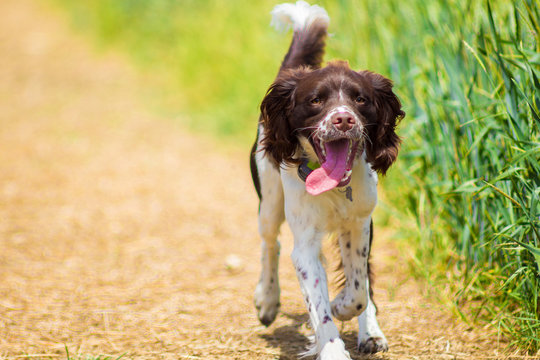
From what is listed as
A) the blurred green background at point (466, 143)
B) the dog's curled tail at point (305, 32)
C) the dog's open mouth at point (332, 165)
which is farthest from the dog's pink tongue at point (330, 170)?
the dog's curled tail at point (305, 32)

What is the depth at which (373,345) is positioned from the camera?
2859mm

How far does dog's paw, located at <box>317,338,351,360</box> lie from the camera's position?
247 centimetres

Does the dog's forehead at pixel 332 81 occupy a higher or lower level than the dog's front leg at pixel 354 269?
higher

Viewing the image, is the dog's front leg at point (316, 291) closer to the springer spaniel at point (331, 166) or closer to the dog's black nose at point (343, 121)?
the springer spaniel at point (331, 166)

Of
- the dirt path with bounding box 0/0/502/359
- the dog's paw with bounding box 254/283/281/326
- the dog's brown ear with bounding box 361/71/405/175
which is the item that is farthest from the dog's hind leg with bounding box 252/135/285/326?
the dog's brown ear with bounding box 361/71/405/175

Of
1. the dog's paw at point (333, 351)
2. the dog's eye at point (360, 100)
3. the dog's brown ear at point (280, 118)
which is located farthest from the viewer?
the dog's brown ear at point (280, 118)

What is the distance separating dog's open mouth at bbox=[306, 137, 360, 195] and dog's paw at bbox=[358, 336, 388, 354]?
0.79 meters

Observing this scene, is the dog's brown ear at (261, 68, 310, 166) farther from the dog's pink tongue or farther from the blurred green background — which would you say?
the blurred green background

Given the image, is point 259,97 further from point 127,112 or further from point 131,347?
point 131,347

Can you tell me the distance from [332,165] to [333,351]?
2.34ft

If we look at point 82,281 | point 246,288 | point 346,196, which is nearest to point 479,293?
point 346,196

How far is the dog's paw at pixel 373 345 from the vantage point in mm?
2859

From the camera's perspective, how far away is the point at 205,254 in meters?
4.69

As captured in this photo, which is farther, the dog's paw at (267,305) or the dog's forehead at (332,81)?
the dog's paw at (267,305)
